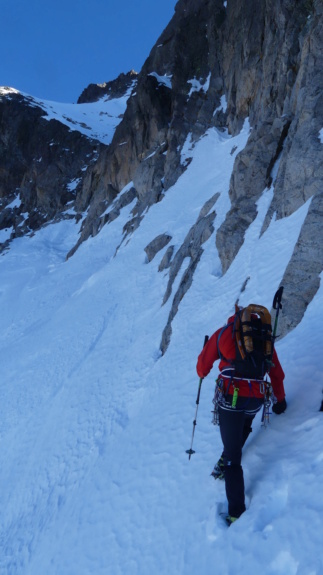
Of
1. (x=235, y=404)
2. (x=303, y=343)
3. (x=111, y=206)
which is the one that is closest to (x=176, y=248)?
(x=303, y=343)

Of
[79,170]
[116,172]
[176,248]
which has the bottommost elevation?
[176,248]

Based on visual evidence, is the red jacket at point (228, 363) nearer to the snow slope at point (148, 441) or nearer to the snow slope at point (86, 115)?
the snow slope at point (148, 441)

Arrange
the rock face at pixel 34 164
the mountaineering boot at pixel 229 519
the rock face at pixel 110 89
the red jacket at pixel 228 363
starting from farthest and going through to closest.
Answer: the rock face at pixel 110 89 < the rock face at pixel 34 164 < the red jacket at pixel 228 363 < the mountaineering boot at pixel 229 519

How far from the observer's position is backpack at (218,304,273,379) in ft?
14.0

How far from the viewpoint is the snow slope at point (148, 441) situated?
13.4 ft

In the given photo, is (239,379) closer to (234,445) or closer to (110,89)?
(234,445)

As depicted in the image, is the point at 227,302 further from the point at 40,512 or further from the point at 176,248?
the point at 176,248

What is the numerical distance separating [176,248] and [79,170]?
5296cm

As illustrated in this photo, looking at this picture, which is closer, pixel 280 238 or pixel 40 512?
pixel 40 512

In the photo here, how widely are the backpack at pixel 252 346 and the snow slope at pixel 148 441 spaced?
102 centimetres

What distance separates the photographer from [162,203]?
31422 mm

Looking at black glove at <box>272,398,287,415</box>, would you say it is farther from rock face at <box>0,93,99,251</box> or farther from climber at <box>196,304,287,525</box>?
rock face at <box>0,93,99,251</box>

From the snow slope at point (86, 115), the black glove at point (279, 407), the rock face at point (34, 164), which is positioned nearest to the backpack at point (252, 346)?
the black glove at point (279, 407)

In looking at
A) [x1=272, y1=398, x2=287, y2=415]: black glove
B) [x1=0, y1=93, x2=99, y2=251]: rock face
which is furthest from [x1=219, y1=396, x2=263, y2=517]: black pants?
[x1=0, y1=93, x2=99, y2=251]: rock face
